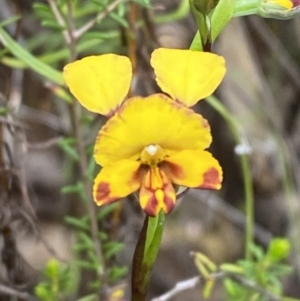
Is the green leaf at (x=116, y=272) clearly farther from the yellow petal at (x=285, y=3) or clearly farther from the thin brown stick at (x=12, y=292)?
the yellow petal at (x=285, y=3)

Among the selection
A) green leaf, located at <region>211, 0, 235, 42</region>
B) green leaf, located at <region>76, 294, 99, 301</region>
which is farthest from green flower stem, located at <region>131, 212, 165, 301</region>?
green leaf, located at <region>76, 294, 99, 301</region>

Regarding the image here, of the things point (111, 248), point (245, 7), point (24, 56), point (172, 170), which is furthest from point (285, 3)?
point (111, 248)

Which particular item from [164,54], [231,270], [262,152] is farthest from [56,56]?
[262,152]

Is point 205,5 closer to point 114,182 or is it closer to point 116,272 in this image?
point 114,182

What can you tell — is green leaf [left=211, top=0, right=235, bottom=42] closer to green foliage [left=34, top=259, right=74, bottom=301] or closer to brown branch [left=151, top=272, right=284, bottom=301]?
brown branch [left=151, top=272, right=284, bottom=301]

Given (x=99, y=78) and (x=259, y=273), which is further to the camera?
(x=259, y=273)
